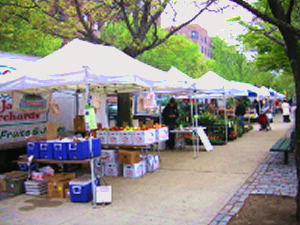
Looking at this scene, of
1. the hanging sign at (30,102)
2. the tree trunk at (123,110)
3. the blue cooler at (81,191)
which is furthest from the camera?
the tree trunk at (123,110)

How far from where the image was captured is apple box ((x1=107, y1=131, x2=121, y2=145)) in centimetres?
847

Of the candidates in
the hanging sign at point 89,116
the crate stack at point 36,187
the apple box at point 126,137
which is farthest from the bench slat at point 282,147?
the crate stack at point 36,187

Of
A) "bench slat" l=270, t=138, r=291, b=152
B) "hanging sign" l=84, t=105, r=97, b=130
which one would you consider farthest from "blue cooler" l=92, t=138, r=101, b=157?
"bench slat" l=270, t=138, r=291, b=152

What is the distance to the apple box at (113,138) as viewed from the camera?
8469 mm

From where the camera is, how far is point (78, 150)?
652 cm

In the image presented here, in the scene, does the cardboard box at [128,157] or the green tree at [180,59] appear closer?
the cardboard box at [128,157]

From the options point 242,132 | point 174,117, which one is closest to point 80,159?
point 174,117

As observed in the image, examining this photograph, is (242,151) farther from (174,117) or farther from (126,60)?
(126,60)

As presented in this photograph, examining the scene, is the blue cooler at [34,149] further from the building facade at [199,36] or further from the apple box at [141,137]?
the building facade at [199,36]

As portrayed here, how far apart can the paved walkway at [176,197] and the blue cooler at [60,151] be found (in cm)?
89

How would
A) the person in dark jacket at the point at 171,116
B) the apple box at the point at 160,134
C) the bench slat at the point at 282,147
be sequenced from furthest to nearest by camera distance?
the person in dark jacket at the point at 171,116
the apple box at the point at 160,134
the bench slat at the point at 282,147

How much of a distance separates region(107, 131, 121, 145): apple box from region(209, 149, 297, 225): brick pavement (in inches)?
134

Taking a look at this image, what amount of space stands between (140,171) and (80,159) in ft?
7.06

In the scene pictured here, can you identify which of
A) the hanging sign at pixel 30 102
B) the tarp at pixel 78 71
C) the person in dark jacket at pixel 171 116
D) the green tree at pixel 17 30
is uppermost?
the green tree at pixel 17 30
